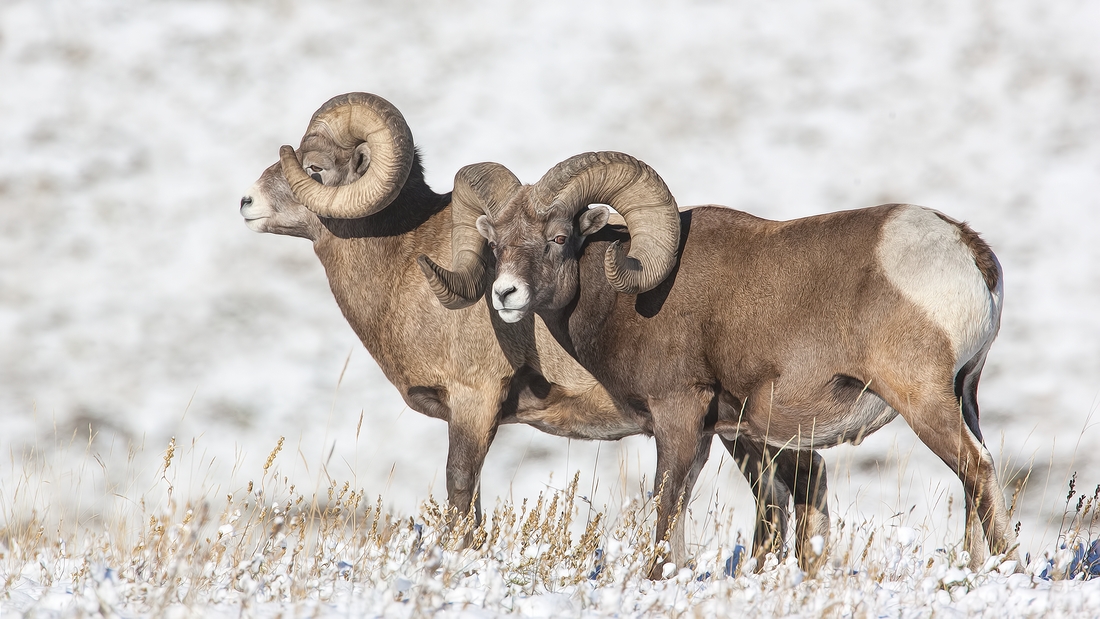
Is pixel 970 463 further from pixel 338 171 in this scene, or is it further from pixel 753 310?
pixel 338 171

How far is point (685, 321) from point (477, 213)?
1.68 m

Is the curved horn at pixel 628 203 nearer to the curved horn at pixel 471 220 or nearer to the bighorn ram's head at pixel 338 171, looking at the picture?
the curved horn at pixel 471 220

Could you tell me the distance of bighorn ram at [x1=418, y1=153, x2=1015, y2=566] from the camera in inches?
224

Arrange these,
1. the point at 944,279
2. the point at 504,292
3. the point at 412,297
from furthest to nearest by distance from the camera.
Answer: the point at 412,297
the point at 504,292
the point at 944,279

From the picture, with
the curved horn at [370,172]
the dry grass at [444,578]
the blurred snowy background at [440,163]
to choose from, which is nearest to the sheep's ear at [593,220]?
the curved horn at [370,172]

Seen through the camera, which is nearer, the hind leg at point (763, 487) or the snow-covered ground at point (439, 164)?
the hind leg at point (763, 487)

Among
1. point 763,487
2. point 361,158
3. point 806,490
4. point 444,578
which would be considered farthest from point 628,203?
point 444,578

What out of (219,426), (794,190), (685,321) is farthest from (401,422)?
(685,321)

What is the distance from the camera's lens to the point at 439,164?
22.3 m

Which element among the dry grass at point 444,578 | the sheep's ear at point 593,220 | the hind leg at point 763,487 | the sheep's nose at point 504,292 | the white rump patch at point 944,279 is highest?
the sheep's ear at point 593,220

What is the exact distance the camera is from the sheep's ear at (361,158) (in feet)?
25.3

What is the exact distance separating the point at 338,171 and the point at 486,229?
1.64 m

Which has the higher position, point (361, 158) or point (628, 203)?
point (361, 158)

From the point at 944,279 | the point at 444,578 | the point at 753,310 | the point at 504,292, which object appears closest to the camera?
the point at 444,578
